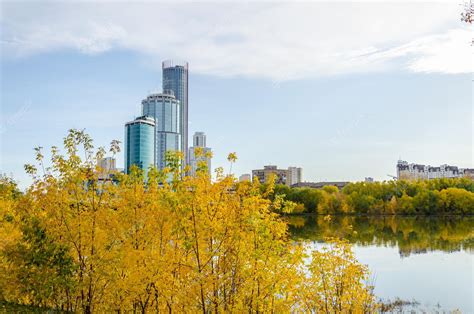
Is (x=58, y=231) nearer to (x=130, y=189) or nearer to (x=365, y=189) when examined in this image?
(x=130, y=189)

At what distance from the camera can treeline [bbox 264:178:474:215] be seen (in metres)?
75.8

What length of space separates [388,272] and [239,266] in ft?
65.6

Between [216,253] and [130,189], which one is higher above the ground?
[130,189]

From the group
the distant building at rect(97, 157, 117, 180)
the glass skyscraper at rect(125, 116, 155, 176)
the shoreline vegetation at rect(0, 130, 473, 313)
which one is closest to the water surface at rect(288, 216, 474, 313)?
the shoreline vegetation at rect(0, 130, 473, 313)

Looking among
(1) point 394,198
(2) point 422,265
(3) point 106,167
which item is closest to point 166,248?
(3) point 106,167

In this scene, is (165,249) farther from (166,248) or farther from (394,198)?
(394,198)

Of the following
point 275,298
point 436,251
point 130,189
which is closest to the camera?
point 275,298

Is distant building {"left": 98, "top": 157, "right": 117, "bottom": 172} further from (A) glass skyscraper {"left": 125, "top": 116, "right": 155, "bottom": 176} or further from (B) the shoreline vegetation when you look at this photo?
(A) glass skyscraper {"left": 125, "top": 116, "right": 155, "bottom": 176}

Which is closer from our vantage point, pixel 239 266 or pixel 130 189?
pixel 239 266

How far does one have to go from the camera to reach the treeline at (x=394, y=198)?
75.8 meters

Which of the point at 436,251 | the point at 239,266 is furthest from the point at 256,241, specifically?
the point at 436,251

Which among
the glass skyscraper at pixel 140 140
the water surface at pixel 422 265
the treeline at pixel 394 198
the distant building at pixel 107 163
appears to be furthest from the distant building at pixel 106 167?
the glass skyscraper at pixel 140 140

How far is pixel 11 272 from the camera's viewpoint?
10.7m

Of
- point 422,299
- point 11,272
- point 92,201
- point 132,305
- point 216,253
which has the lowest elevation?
point 422,299
